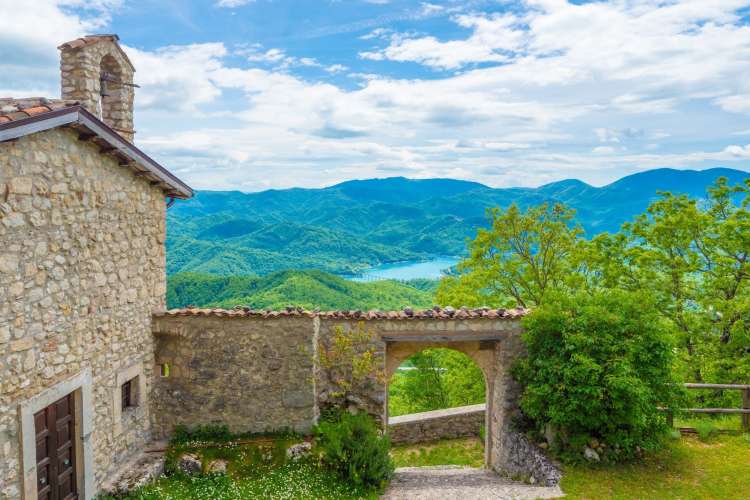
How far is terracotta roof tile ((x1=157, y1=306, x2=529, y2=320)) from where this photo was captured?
8945 mm

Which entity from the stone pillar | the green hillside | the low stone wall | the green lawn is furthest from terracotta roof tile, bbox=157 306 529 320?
the green hillside

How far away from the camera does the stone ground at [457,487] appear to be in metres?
8.25

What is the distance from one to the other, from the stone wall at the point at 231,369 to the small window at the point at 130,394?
19.6 inches

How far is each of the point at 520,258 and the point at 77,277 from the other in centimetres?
1560

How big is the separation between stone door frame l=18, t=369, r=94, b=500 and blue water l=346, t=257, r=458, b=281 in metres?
99.3

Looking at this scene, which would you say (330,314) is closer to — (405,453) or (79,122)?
(79,122)

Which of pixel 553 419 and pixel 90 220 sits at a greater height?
pixel 90 220

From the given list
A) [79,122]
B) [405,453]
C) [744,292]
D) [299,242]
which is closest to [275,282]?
[405,453]

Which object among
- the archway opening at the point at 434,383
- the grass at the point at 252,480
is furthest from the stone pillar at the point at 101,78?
the archway opening at the point at 434,383

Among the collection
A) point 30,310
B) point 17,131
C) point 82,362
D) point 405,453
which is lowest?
point 405,453

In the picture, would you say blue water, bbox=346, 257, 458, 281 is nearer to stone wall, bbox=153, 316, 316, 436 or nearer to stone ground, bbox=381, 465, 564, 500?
stone ground, bbox=381, 465, 564, 500

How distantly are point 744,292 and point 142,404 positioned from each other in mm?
15382

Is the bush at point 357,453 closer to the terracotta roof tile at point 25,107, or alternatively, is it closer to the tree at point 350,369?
the tree at point 350,369

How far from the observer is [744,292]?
45.6 ft
